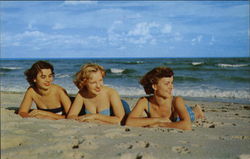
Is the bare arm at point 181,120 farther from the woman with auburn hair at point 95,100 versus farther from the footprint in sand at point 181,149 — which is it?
the footprint in sand at point 181,149

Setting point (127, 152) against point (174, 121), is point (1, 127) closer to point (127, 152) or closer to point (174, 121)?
point (127, 152)

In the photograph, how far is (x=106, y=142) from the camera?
10.4 ft

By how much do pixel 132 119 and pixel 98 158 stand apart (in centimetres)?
159

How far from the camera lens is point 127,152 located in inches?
111

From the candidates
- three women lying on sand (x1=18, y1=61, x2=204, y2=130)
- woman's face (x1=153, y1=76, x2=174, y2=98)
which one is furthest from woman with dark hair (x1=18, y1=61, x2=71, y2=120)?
woman's face (x1=153, y1=76, x2=174, y2=98)

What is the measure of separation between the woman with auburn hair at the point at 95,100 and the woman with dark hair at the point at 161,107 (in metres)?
0.28

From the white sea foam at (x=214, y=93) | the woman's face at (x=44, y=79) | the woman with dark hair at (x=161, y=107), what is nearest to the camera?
the woman with dark hair at (x=161, y=107)

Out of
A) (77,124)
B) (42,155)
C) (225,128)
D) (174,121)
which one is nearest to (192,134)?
(174,121)

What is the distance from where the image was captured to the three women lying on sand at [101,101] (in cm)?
430

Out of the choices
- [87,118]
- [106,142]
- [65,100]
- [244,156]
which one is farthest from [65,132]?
[244,156]

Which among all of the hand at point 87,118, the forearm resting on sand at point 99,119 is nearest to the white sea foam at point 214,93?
the forearm resting on sand at point 99,119

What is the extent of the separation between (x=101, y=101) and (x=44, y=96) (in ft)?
3.21

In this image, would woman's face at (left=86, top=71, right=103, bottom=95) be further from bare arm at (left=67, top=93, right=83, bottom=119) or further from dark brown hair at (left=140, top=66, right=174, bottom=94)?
dark brown hair at (left=140, top=66, right=174, bottom=94)

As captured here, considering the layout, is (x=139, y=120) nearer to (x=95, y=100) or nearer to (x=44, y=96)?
(x=95, y=100)
